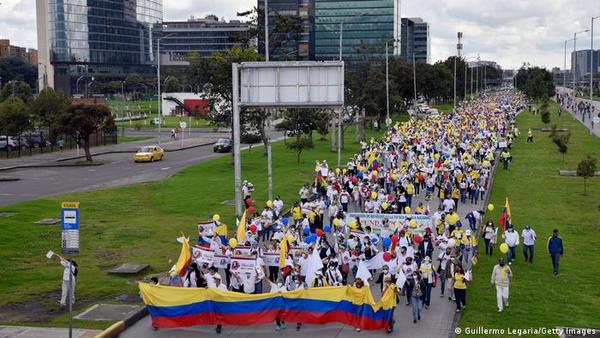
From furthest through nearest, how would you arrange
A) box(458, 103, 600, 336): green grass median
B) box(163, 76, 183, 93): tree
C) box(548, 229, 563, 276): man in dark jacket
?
box(163, 76, 183, 93): tree, box(548, 229, 563, 276): man in dark jacket, box(458, 103, 600, 336): green grass median

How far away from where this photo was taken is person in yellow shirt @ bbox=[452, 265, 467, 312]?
16328 millimetres

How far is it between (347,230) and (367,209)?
346cm

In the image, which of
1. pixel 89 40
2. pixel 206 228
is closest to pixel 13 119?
pixel 206 228

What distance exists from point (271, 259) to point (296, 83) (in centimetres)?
866

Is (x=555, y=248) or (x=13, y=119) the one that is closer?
(x=555, y=248)

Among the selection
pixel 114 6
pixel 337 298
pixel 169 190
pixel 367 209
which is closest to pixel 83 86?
pixel 114 6

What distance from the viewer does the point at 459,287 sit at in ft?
53.5

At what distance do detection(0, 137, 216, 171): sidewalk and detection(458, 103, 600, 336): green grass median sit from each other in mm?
30461

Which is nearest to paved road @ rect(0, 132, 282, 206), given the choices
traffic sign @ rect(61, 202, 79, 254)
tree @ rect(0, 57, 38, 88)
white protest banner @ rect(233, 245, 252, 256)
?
white protest banner @ rect(233, 245, 252, 256)

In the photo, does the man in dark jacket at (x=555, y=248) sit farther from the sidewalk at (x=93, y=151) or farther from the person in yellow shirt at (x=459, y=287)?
the sidewalk at (x=93, y=151)

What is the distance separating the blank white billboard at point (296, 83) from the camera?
25.2 meters

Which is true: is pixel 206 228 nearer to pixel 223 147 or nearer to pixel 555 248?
pixel 555 248

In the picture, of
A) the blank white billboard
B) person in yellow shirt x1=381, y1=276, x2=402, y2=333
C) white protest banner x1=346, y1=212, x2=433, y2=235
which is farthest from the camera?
the blank white billboard

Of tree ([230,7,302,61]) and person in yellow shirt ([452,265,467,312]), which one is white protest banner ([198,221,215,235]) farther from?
tree ([230,7,302,61])
